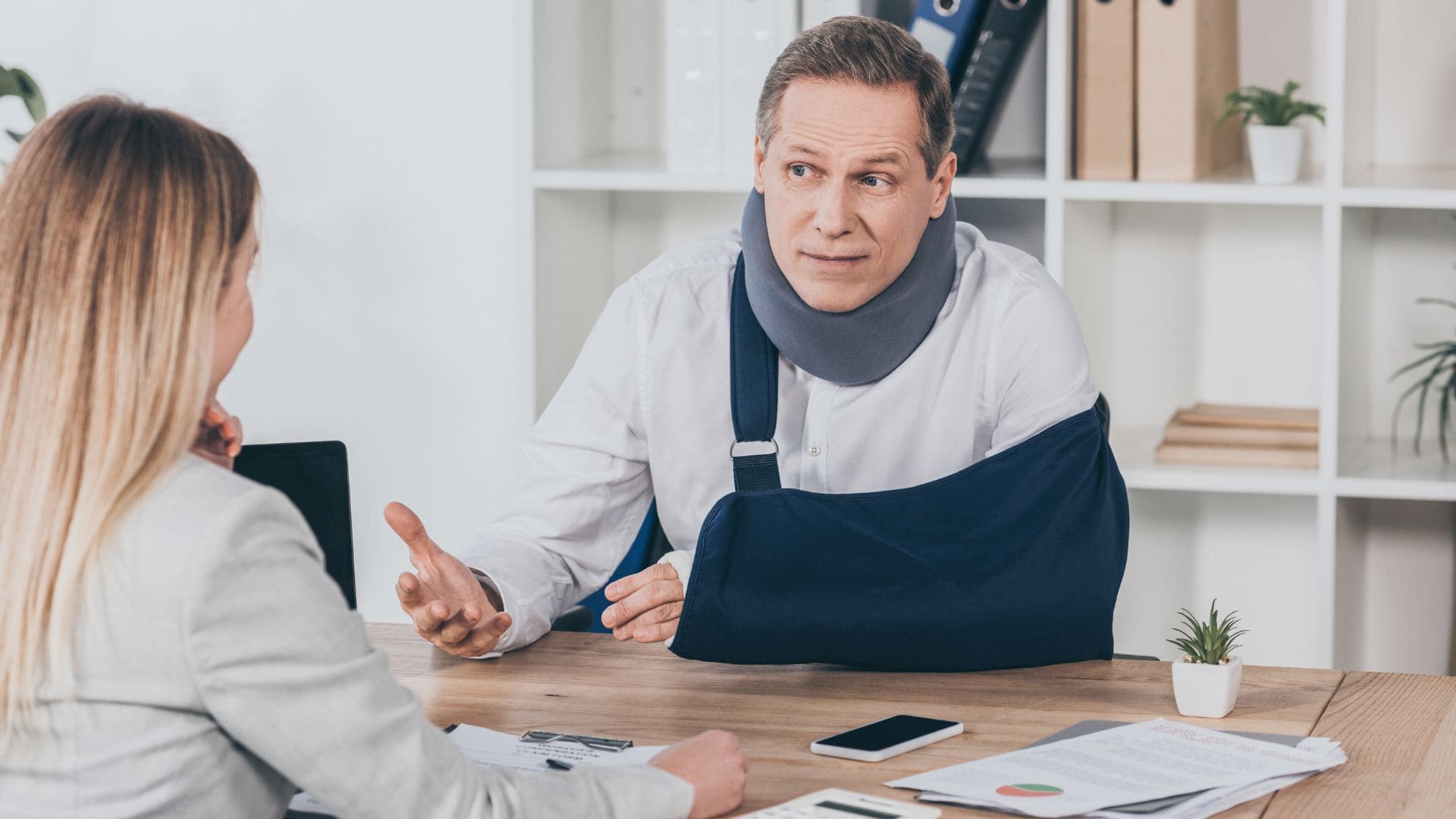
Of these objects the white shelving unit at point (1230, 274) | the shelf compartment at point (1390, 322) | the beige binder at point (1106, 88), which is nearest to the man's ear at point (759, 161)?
the white shelving unit at point (1230, 274)

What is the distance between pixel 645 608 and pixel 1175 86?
4.23 ft

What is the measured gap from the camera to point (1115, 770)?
123 cm

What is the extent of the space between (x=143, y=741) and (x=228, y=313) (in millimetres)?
278

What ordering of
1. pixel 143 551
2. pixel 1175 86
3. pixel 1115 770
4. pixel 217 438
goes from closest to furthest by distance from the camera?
1. pixel 143 551
2. pixel 217 438
3. pixel 1115 770
4. pixel 1175 86

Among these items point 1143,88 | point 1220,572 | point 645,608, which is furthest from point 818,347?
point 1220,572

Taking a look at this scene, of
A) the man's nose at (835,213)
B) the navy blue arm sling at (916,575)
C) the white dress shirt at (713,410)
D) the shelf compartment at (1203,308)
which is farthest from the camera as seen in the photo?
the shelf compartment at (1203,308)

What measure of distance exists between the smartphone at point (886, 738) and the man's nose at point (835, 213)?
62 centimetres

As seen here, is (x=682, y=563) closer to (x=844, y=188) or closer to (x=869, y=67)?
(x=844, y=188)

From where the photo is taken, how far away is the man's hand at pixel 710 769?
1149 mm

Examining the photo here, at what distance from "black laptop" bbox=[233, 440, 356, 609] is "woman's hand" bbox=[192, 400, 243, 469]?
28.0 inches

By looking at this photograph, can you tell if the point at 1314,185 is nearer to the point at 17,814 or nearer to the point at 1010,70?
the point at 1010,70

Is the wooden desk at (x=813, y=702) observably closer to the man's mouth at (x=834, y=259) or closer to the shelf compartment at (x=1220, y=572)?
the man's mouth at (x=834, y=259)

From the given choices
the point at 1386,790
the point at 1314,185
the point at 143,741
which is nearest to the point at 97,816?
the point at 143,741

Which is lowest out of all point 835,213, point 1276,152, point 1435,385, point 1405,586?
point 1405,586
